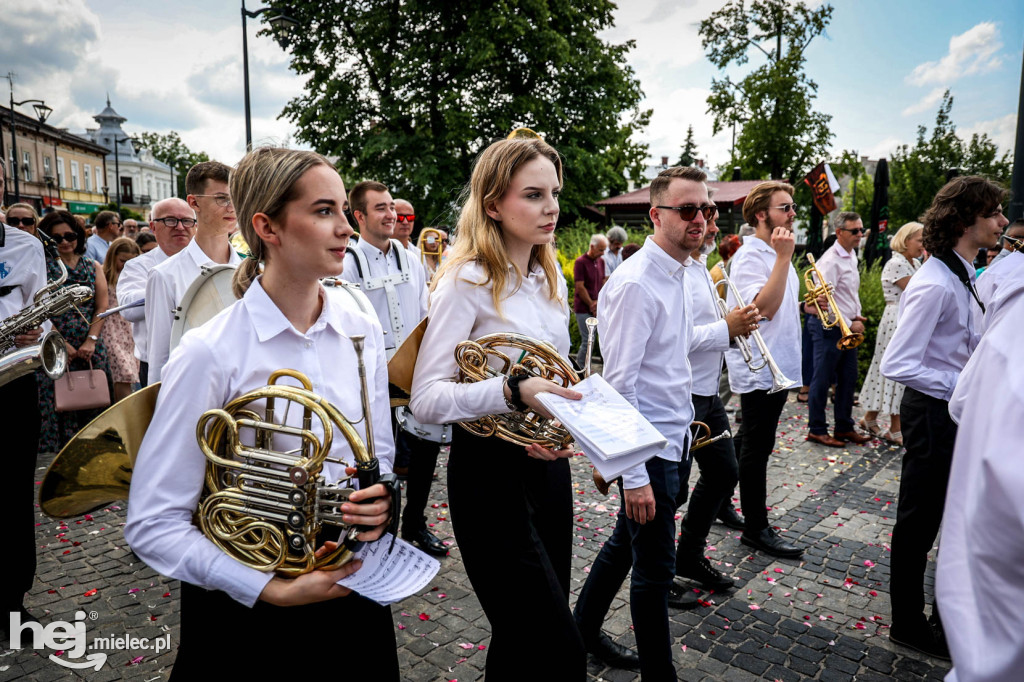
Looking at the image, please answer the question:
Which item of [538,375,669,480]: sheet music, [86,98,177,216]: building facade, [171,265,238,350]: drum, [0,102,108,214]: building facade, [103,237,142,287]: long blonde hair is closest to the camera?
[538,375,669,480]: sheet music

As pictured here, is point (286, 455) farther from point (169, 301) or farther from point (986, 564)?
point (169, 301)

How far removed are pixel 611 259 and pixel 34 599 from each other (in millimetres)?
10859

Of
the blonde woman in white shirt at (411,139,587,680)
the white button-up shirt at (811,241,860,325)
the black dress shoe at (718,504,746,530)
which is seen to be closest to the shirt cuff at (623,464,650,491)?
the blonde woman in white shirt at (411,139,587,680)

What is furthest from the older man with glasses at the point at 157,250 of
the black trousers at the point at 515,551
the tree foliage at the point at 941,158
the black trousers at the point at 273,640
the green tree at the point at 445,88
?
the tree foliage at the point at 941,158

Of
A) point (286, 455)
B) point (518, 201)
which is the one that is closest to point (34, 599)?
point (286, 455)

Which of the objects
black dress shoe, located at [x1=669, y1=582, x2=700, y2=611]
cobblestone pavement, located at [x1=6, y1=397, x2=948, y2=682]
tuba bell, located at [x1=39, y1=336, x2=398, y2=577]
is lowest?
cobblestone pavement, located at [x1=6, y1=397, x2=948, y2=682]

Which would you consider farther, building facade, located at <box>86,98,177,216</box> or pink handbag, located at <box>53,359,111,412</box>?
building facade, located at <box>86,98,177,216</box>

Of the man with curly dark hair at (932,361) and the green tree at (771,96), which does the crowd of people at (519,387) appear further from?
the green tree at (771,96)

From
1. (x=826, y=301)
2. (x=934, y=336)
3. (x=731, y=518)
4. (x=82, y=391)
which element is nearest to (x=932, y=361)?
(x=934, y=336)

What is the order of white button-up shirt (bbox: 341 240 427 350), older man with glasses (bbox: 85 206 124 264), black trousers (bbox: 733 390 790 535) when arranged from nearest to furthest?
black trousers (bbox: 733 390 790 535) → white button-up shirt (bbox: 341 240 427 350) → older man with glasses (bbox: 85 206 124 264)

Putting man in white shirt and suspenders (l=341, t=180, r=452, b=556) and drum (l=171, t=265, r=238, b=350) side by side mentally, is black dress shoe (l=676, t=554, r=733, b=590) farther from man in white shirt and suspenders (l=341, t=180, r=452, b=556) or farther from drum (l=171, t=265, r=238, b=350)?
drum (l=171, t=265, r=238, b=350)

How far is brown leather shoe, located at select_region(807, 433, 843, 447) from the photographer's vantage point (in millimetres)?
7637

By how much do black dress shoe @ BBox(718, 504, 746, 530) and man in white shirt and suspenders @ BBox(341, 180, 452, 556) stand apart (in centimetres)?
234

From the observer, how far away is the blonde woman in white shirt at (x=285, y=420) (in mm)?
1628
